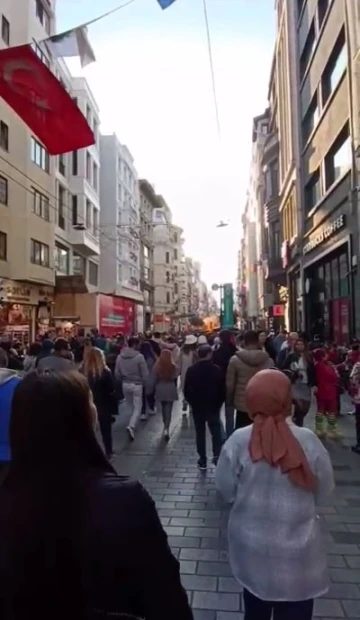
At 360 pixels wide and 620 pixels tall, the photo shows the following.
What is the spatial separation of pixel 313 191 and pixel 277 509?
24.6 meters

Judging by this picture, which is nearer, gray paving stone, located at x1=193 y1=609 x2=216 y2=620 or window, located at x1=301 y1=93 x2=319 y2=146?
gray paving stone, located at x1=193 y1=609 x2=216 y2=620

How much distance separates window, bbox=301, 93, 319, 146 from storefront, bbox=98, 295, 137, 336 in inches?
556

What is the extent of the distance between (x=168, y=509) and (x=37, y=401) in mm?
4931

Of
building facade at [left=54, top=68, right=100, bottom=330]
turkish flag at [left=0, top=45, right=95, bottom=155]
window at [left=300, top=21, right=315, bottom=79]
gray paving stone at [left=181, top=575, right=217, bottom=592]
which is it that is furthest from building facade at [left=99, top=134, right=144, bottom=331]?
gray paving stone at [left=181, top=575, right=217, bottom=592]

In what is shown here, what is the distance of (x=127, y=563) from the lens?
1.41 meters

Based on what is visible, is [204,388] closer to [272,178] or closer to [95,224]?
[272,178]

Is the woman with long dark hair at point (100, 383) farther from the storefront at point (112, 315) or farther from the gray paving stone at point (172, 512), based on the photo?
the storefront at point (112, 315)

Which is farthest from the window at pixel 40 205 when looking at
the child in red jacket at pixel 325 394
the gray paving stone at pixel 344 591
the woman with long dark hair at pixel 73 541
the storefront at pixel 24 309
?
the woman with long dark hair at pixel 73 541

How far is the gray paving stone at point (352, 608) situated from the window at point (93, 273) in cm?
4025

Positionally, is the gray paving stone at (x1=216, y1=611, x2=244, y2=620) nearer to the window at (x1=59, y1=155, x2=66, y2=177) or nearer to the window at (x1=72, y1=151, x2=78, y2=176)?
the window at (x1=59, y1=155, x2=66, y2=177)

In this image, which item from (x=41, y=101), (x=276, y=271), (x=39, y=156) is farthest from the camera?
(x=276, y=271)

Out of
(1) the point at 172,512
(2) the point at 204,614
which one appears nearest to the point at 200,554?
(2) the point at 204,614

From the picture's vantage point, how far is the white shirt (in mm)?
2611

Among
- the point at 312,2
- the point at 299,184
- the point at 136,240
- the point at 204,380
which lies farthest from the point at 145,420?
the point at 136,240
